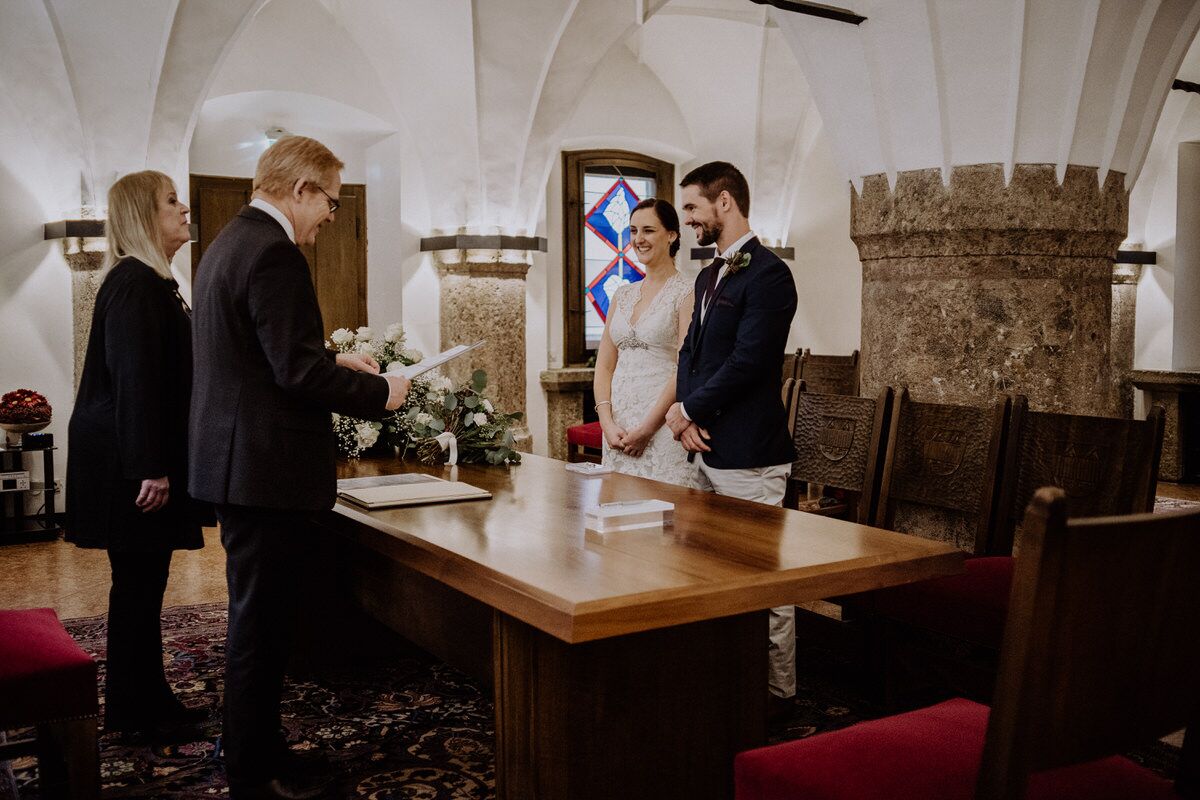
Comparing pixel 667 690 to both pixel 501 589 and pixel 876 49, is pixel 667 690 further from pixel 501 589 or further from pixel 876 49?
pixel 876 49

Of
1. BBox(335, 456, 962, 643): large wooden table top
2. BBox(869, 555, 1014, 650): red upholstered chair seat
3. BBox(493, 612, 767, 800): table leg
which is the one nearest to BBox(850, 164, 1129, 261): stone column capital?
BBox(869, 555, 1014, 650): red upholstered chair seat

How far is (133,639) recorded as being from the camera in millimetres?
3057

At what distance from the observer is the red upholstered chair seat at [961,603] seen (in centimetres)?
272

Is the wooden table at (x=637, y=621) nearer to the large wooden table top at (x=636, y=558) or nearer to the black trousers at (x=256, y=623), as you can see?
the large wooden table top at (x=636, y=558)

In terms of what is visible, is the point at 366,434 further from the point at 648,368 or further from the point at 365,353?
the point at 648,368

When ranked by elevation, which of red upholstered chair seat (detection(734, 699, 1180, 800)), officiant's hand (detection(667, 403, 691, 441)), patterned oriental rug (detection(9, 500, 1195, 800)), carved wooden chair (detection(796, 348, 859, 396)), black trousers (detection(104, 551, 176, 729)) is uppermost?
carved wooden chair (detection(796, 348, 859, 396))

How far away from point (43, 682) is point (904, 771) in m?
1.81

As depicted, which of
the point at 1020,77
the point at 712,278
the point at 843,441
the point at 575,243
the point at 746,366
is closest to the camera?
the point at 746,366

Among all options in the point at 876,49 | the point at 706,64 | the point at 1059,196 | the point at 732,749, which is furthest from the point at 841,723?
the point at 706,64

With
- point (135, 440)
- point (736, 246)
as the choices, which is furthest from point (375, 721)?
point (736, 246)

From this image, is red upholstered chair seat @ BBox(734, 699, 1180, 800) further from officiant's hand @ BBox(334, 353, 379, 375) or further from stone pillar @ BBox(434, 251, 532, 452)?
stone pillar @ BBox(434, 251, 532, 452)

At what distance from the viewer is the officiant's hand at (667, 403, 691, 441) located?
3.37 metres

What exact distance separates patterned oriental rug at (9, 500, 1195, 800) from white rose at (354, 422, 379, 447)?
70cm

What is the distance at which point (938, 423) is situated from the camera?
11.3 feet
